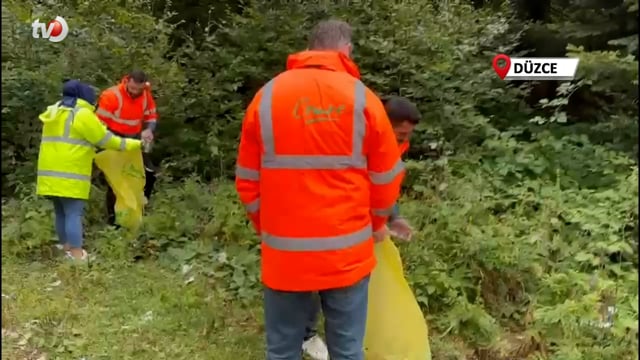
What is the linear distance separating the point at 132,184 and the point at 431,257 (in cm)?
272

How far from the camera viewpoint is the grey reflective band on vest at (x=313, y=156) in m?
3.09

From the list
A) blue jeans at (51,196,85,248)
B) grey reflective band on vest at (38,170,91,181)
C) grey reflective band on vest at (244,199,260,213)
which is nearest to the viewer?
grey reflective band on vest at (244,199,260,213)

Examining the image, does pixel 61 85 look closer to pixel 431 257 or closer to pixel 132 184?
pixel 132 184

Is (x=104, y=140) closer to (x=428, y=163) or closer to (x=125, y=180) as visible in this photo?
(x=125, y=180)

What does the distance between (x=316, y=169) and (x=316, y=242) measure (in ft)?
1.02

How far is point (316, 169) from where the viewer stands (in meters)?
3.10

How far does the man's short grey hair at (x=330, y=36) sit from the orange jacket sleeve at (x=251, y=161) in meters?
0.33

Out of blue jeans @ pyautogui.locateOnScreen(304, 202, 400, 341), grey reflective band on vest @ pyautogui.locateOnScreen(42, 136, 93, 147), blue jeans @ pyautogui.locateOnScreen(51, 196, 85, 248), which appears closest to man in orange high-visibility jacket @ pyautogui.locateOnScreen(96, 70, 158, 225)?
blue jeans @ pyautogui.locateOnScreen(51, 196, 85, 248)

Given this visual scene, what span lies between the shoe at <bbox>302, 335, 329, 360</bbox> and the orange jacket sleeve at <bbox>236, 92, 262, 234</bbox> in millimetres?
1090

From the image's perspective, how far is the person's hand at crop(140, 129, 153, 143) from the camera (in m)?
6.63

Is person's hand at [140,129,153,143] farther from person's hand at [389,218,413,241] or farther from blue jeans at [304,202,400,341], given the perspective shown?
person's hand at [389,218,413,241]

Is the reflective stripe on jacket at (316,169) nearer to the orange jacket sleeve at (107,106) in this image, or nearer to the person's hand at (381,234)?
the person's hand at (381,234)

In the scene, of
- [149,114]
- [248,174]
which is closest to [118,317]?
[248,174]

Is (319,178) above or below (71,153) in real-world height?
above
